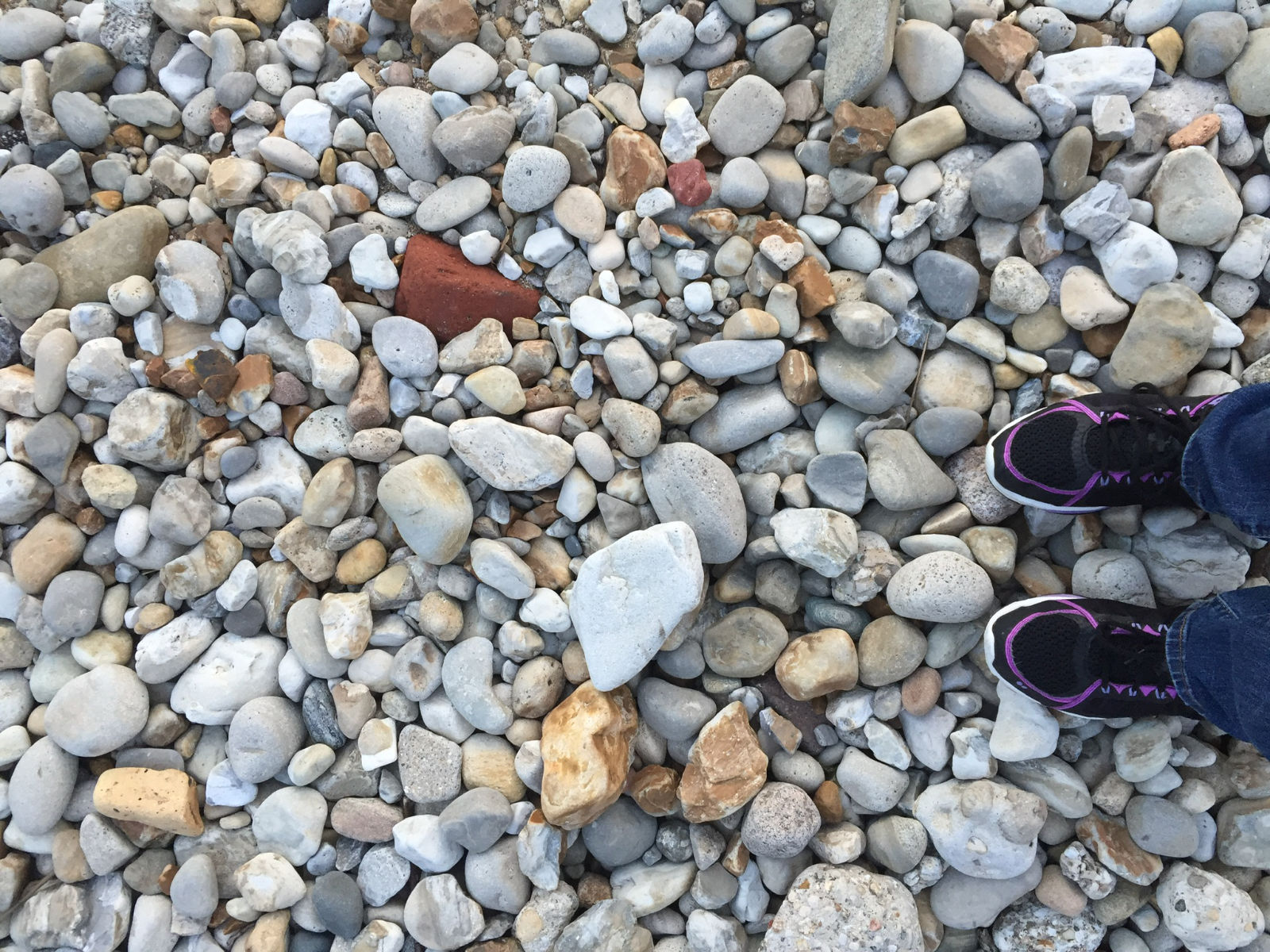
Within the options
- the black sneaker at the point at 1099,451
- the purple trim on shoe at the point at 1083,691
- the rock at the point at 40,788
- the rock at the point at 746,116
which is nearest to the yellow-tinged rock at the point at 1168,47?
the black sneaker at the point at 1099,451

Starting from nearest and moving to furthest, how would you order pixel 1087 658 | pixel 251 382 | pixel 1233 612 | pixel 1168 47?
1. pixel 1233 612
2. pixel 1087 658
3. pixel 1168 47
4. pixel 251 382

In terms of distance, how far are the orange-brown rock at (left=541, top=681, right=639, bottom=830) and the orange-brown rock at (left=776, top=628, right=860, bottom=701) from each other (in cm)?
38

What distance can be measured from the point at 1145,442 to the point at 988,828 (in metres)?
0.91

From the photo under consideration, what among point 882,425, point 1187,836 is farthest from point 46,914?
point 1187,836

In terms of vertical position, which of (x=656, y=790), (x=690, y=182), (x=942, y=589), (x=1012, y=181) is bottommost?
(x=656, y=790)

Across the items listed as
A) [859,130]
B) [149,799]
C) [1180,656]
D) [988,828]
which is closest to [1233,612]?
[1180,656]

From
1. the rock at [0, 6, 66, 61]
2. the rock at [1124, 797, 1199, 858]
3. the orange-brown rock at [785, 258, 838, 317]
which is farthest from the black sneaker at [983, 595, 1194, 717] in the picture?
the rock at [0, 6, 66, 61]

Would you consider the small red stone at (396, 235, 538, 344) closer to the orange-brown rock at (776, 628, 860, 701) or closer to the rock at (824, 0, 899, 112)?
the rock at (824, 0, 899, 112)

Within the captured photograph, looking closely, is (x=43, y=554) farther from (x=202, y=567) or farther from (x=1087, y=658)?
(x=1087, y=658)

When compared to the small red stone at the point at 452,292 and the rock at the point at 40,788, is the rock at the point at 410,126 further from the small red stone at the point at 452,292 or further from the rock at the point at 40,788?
the rock at the point at 40,788

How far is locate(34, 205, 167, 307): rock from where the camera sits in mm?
1906

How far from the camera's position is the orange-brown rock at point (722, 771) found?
1.71 m

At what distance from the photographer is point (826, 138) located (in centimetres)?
187

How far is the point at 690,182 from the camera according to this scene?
72.6 inches
